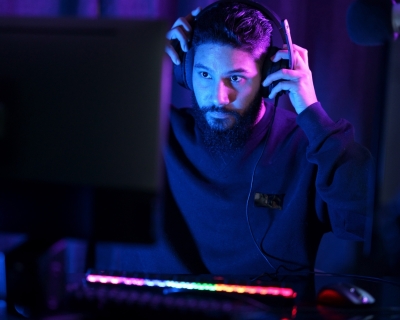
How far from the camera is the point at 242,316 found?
72 cm

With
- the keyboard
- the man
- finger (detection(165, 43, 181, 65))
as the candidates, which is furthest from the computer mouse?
finger (detection(165, 43, 181, 65))

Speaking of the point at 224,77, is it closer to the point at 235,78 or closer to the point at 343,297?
the point at 235,78

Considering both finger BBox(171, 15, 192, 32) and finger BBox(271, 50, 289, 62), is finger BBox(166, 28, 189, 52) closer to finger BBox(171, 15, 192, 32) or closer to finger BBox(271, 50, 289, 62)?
finger BBox(171, 15, 192, 32)

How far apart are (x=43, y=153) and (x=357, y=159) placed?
834 millimetres

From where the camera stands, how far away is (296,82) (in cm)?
114

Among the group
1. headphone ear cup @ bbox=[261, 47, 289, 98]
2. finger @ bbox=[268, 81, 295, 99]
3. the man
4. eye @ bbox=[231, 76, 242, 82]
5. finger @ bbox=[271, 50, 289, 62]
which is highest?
finger @ bbox=[271, 50, 289, 62]

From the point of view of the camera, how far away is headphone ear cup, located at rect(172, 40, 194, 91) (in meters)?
1.19

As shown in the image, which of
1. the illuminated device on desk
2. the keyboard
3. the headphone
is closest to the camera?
the keyboard

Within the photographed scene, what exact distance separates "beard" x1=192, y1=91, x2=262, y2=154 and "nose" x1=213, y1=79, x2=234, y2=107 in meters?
0.03

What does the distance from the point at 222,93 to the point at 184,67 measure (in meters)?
0.14

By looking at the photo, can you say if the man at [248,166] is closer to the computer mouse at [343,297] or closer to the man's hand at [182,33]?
the man's hand at [182,33]

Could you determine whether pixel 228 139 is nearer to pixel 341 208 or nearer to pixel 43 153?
pixel 341 208

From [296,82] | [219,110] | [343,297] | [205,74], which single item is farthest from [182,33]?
[343,297]

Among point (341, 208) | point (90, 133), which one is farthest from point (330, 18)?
point (90, 133)
